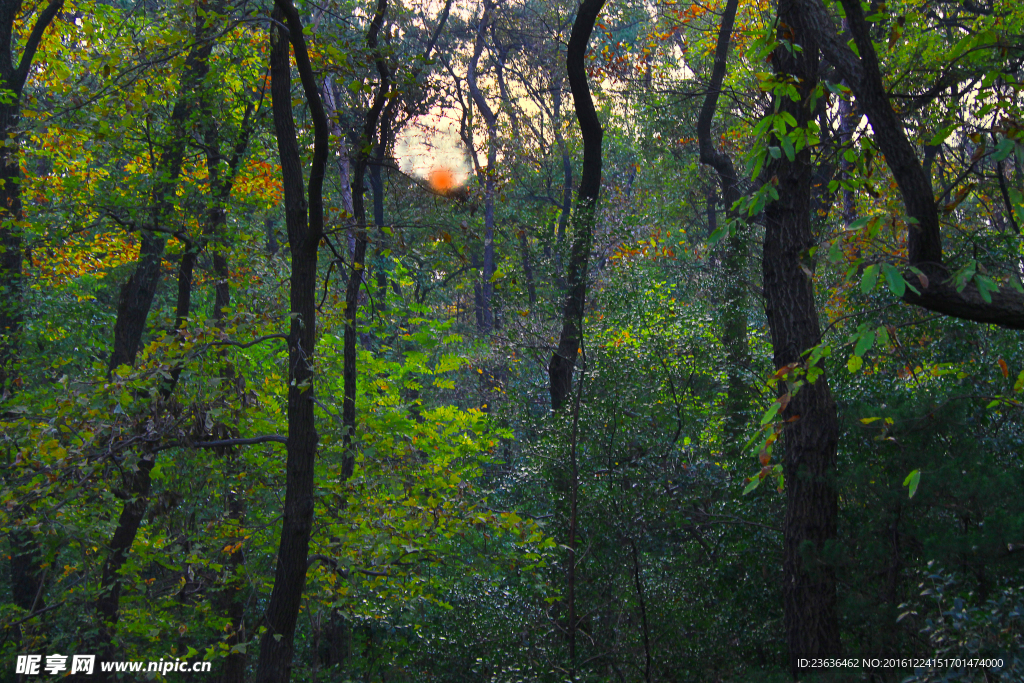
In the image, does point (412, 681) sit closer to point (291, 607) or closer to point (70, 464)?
point (291, 607)

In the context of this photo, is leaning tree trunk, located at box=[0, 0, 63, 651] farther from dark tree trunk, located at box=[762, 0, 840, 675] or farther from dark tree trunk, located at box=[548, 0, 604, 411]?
dark tree trunk, located at box=[762, 0, 840, 675]

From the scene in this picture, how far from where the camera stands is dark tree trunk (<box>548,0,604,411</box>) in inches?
295

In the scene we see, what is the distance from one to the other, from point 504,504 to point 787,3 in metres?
7.17

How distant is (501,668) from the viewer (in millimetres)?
6816

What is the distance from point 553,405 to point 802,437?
11.6 feet

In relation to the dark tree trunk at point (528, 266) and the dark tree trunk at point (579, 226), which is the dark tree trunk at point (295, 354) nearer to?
the dark tree trunk at point (528, 266)

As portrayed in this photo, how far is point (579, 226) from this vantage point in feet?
24.6

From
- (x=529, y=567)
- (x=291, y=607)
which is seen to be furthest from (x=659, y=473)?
(x=291, y=607)

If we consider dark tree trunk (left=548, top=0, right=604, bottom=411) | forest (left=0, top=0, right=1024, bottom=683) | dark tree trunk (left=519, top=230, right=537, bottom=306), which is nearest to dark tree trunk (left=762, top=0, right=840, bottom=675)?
forest (left=0, top=0, right=1024, bottom=683)

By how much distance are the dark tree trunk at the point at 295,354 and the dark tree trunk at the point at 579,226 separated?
272 centimetres

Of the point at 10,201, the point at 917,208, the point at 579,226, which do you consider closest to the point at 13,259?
the point at 10,201

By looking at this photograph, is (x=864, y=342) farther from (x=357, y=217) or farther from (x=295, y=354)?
(x=357, y=217)

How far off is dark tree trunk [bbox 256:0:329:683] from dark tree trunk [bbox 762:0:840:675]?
370 centimetres

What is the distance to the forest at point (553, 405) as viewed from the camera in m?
4.30
